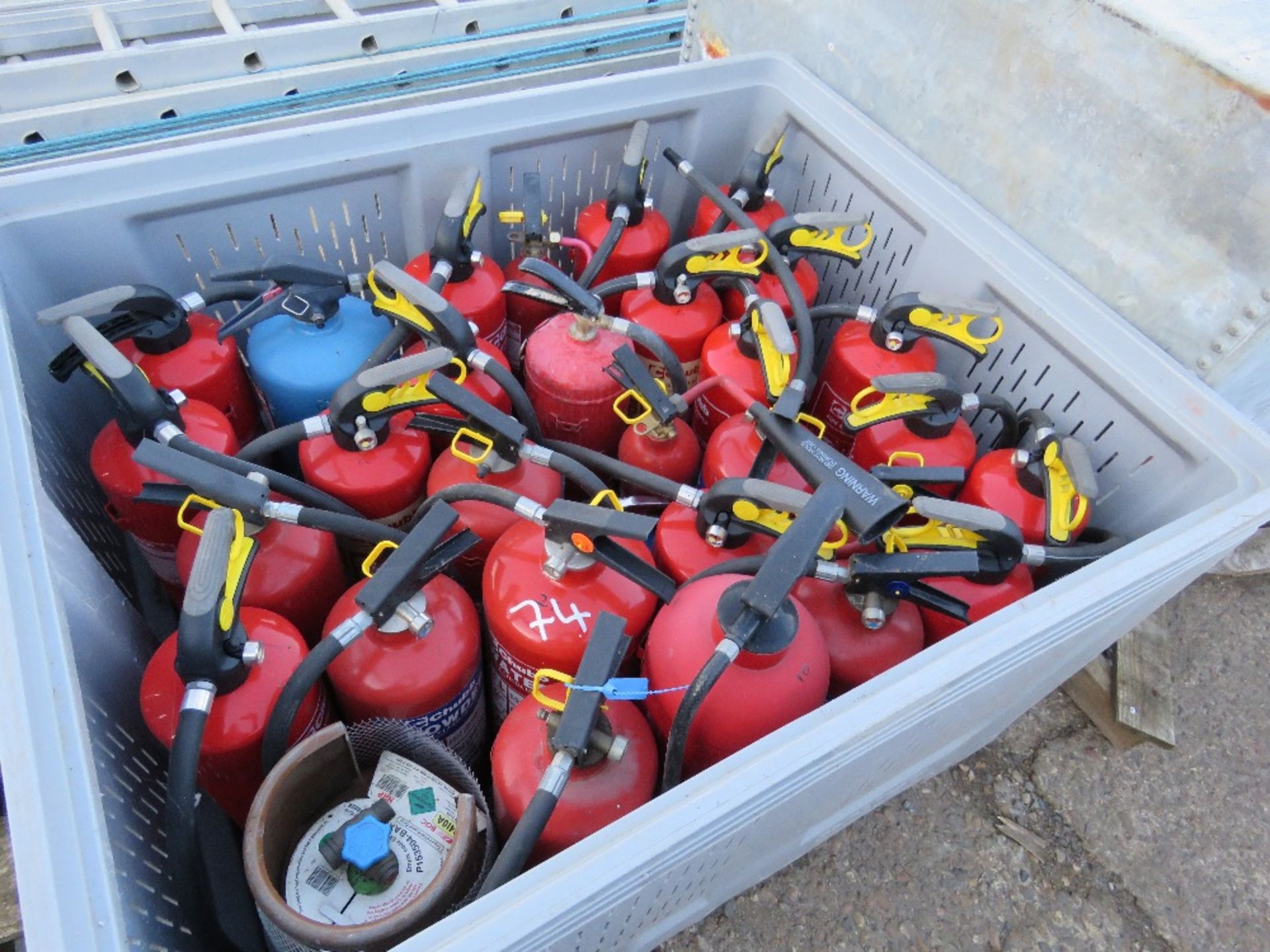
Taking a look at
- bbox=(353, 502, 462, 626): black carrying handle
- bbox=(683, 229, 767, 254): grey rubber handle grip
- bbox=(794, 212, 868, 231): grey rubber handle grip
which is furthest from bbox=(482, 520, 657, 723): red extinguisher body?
bbox=(794, 212, 868, 231): grey rubber handle grip

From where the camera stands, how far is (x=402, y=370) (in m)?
0.77

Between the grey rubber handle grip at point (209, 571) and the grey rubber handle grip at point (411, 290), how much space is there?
12.5 inches

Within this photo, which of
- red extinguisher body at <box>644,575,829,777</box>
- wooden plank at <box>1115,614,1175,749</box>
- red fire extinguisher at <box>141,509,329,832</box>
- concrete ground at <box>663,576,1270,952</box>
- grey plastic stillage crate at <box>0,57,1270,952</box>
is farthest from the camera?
wooden plank at <box>1115,614,1175,749</box>

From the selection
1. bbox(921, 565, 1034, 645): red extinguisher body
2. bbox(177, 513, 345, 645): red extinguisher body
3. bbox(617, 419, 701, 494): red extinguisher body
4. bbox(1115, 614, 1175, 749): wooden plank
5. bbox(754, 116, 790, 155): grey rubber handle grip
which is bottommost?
bbox(1115, 614, 1175, 749): wooden plank

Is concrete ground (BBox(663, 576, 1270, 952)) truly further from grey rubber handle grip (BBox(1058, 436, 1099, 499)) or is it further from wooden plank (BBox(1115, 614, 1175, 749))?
grey rubber handle grip (BBox(1058, 436, 1099, 499))

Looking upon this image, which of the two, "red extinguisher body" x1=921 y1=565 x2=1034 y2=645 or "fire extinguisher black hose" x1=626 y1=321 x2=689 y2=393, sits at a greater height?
"fire extinguisher black hose" x1=626 y1=321 x2=689 y2=393

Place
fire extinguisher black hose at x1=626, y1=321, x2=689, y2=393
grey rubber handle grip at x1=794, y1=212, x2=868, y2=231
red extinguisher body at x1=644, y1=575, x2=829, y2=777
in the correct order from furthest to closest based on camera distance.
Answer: grey rubber handle grip at x1=794, y1=212, x2=868, y2=231
fire extinguisher black hose at x1=626, y1=321, x2=689, y2=393
red extinguisher body at x1=644, y1=575, x2=829, y2=777

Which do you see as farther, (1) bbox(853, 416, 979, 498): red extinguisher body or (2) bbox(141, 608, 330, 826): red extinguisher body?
(1) bbox(853, 416, 979, 498): red extinguisher body

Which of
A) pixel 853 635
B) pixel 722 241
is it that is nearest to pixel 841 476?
pixel 853 635

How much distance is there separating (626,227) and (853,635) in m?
0.67

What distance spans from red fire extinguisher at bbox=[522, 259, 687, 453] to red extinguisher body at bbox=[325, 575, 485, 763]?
295 mm

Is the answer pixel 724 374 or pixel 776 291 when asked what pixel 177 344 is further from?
pixel 776 291

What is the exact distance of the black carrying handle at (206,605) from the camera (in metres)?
0.63

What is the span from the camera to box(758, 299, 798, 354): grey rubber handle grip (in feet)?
2.82
